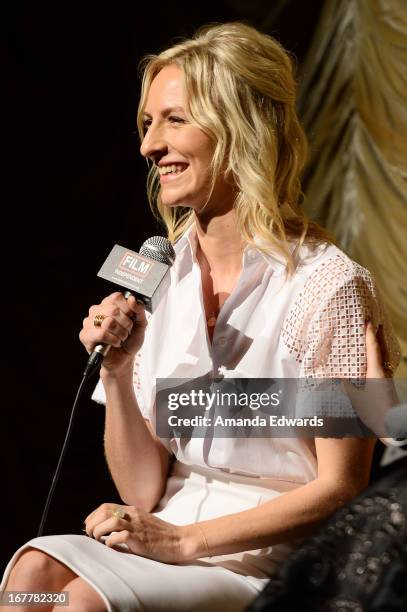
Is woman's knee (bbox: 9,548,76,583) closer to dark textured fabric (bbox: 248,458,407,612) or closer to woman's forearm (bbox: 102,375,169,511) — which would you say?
woman's forearm (bbox: 102,375,169,511)

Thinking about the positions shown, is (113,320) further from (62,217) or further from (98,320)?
(62,217)

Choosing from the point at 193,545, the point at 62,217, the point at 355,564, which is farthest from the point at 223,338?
the point at 62,217

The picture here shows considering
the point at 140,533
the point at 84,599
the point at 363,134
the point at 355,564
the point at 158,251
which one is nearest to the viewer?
the point at 355,564

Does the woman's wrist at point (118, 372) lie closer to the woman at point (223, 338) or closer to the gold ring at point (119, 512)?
the woman at point (223, 338)

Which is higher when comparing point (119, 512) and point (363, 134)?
point (363, 134)

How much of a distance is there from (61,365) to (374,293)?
4.08 feet

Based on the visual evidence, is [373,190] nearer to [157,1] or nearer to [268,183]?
[157,1]

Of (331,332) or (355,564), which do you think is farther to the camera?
(331,332)

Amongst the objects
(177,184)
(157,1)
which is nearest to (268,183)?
(177,184)

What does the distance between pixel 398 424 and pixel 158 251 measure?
0.63m

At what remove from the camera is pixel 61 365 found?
2.85 metres

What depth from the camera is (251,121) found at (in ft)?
6.48

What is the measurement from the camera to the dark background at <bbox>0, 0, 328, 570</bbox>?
2768 millimetres

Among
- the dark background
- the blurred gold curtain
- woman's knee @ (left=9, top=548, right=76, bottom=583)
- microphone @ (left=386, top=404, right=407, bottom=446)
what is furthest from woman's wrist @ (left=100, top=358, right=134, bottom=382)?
the blurred gold curtain
